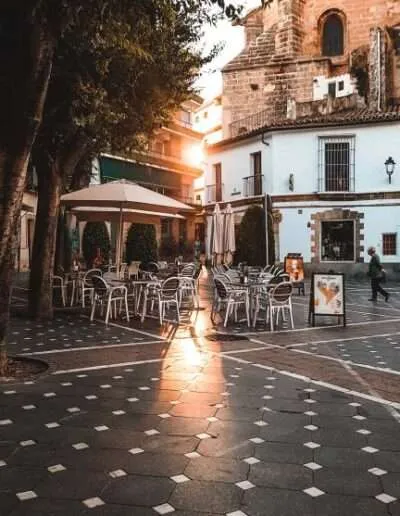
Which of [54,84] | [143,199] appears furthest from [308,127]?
[54,84]

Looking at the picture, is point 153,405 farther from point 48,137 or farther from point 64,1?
point 48,137

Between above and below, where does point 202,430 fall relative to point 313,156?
below

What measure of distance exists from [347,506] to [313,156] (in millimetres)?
24384

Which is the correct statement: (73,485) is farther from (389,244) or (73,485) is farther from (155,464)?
(389,244)

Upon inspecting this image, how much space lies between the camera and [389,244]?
1005 inches

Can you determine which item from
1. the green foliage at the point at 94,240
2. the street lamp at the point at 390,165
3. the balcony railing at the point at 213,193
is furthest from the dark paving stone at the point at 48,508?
the balcony railing at the point at 213,193

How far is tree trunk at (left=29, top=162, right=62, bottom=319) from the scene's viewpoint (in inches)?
452

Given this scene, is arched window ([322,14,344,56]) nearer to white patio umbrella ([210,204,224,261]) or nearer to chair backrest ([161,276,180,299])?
white patio umbrella ([210,204,224,261])

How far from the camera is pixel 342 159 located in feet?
86.9

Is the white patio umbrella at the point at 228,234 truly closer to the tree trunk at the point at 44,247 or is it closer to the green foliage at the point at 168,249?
the tree trunk at the point at 44,247

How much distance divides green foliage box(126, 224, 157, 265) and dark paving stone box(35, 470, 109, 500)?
23529 millimetres

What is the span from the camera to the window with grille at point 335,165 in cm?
2636

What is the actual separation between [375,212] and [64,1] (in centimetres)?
2190

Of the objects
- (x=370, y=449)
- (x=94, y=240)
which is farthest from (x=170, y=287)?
(x=94, y=240)
